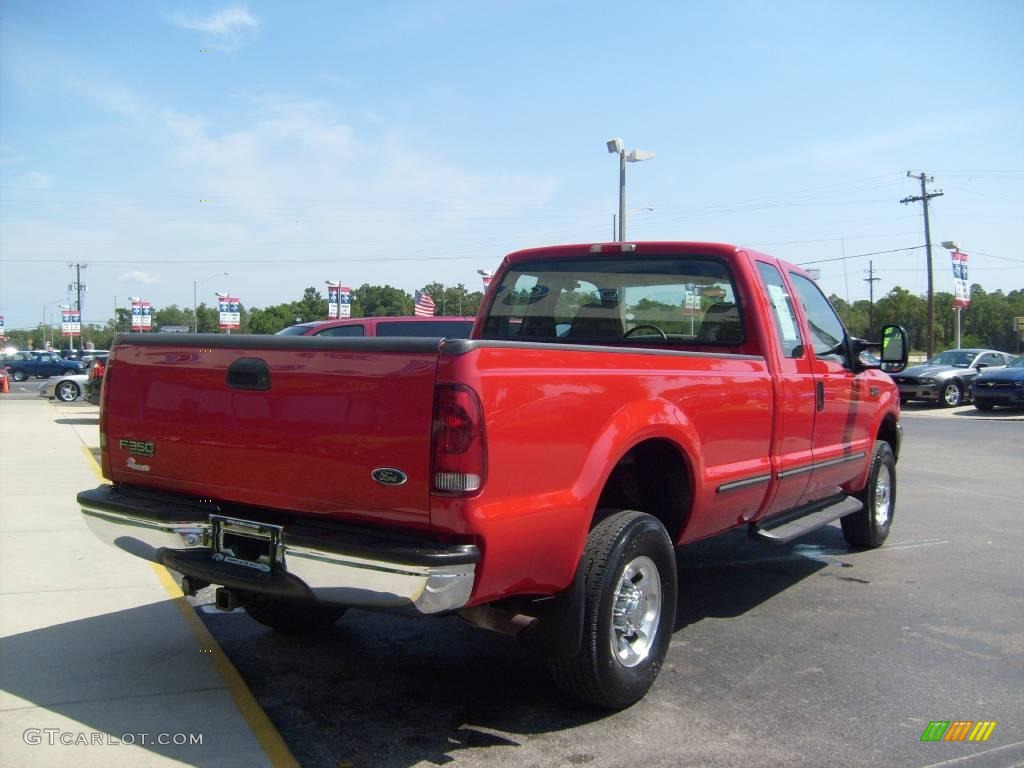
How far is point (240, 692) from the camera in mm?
3988

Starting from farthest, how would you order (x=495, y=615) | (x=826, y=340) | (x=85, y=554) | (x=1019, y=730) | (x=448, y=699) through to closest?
(x=85, y=554) → (x=826, y=340) → (x=448, y=699) → (x=1019, y=730) → (x=495, y=615)

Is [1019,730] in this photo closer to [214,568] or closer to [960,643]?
[960,643]

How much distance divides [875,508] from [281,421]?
525cm

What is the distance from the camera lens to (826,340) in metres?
6.05

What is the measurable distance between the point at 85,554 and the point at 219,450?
138 inches

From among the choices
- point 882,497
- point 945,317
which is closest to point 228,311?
point 882,497

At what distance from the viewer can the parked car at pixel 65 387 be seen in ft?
84.7

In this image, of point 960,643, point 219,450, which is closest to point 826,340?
point 960,643

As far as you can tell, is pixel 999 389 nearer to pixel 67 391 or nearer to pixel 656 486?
pixel 656 486

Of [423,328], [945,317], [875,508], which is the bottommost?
[875,508]

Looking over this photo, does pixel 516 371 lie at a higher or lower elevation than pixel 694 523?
higher

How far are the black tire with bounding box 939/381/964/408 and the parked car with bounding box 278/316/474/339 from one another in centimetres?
1608

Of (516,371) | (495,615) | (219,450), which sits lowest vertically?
(495,615)

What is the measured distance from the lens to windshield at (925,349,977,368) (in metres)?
25.1
